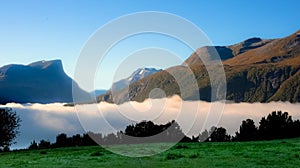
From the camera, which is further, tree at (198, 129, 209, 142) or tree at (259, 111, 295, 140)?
tree at (259, 111, 295, 140)

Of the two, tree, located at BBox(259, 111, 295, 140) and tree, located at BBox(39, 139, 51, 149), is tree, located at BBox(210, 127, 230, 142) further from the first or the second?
tree, located at BBox(39, 139, 51, 149)

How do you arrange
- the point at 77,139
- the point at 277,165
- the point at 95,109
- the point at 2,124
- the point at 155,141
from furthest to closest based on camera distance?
the point at 2,124
the point at 77,139
the point at 155,141
the point at 95,109
the point at 277,165

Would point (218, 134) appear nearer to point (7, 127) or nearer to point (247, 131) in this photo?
point (247, 131)

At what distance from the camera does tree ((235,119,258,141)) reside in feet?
267

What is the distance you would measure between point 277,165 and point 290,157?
5.95 metres

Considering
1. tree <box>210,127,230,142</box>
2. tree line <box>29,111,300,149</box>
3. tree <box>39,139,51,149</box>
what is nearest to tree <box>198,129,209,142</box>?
tree line <box>29,111,300,149</box>

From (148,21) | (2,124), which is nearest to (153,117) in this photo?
(148,21)

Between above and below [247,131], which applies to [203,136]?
below

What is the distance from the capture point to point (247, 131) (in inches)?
3278

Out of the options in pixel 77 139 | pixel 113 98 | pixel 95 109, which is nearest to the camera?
pixel 95 109

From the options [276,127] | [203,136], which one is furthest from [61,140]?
[276,127]

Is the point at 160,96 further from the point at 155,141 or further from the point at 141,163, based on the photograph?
the point at 155,141

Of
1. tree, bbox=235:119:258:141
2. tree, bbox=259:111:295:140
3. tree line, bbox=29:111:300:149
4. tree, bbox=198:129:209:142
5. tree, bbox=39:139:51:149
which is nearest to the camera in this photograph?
tree line, bbox=29:111:300:149

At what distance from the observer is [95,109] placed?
4272 centimetres
